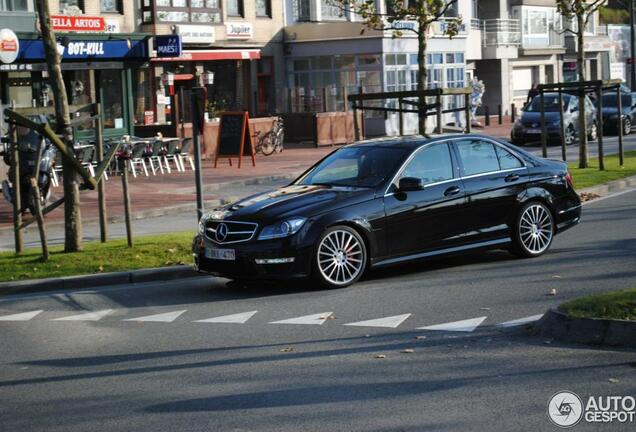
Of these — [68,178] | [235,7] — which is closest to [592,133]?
[235,7]

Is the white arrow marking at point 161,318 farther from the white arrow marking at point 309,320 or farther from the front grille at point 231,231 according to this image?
the front grille at point 231,231

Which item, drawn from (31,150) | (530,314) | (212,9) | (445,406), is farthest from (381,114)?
(445,406)

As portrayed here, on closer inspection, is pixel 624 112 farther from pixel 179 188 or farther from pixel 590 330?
pixel 590 330

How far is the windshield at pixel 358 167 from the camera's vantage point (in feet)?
41.3

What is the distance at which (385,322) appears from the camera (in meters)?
9.90

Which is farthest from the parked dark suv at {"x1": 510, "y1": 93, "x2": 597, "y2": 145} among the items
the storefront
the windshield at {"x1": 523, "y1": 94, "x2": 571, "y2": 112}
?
the storefront

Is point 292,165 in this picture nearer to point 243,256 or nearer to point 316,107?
point 316,107

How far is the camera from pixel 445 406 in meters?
6.99

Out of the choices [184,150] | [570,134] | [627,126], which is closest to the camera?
[184,150]

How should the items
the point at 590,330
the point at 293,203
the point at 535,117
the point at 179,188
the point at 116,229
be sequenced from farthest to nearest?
1. the point at 535,117
2. the point at 179,188
3. the point at 116,229
4. the point at 293,203
5. the point at 590,330

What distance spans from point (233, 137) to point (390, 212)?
17.1 m

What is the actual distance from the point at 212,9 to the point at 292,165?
11.9 m

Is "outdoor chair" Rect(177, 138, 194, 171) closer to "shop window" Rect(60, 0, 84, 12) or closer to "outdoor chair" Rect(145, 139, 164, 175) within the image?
"outdoor chair" Rect(145, 139, 164, 175)

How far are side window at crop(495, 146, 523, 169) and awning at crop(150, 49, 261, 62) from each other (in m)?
25.9
